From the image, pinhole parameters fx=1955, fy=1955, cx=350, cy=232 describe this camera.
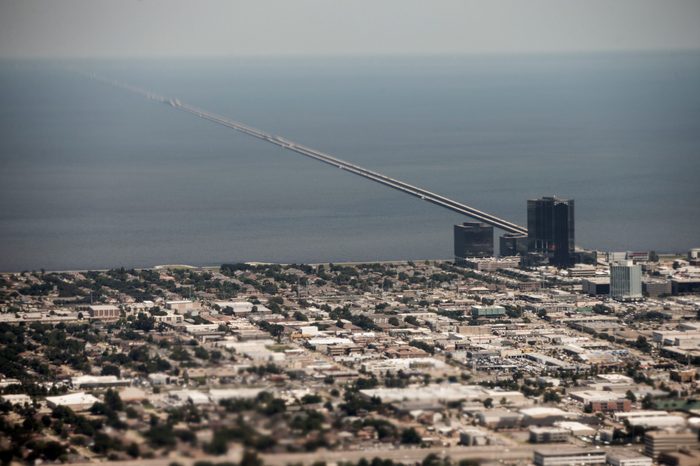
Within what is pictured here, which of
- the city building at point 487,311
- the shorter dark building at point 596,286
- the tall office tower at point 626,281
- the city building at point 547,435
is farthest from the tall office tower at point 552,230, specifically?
the city building at point 547,435

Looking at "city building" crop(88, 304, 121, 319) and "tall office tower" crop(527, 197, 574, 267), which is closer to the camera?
"city building" crop(88, 304, 121, 319)

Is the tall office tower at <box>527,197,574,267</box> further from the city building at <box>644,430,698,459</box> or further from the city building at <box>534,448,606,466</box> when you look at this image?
the city building at <box>534,448,606,466</box>

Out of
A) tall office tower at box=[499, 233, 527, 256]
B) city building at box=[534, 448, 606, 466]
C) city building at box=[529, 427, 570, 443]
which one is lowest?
city building at box=[534, 448, 606, 466]

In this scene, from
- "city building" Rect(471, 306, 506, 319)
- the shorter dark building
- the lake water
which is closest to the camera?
"city building" Rect(471, 306, 506, 319)

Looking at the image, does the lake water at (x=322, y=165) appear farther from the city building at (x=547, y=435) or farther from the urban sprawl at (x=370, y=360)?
the city building at (x=547, y=435)

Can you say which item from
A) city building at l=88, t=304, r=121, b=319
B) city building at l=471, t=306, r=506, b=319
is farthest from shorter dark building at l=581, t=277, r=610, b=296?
city building at l=88, t=304, r=121, b=319

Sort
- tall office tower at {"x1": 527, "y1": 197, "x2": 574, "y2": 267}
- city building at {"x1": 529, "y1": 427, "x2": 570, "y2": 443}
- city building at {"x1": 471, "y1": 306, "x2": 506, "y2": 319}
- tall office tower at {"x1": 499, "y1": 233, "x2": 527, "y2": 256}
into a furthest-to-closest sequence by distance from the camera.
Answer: tall office tower at {"x1": 499, "y1": 233, "x2": 527, "y2": 256} → tall office tower at {"x1": 527, "y1": 197, "x2": 574, "y2": 267} → city building at {"x1": 471, "y1": 306, "x2": 506, "y2": 319} → city building at {"x1": 529, "y1": 427, "x2": 570, "y2": 443}

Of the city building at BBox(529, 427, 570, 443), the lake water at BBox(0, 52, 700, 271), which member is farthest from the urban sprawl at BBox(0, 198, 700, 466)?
the lake water at BBox(0, 52, 700, 271)

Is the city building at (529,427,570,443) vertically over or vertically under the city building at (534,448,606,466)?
over
